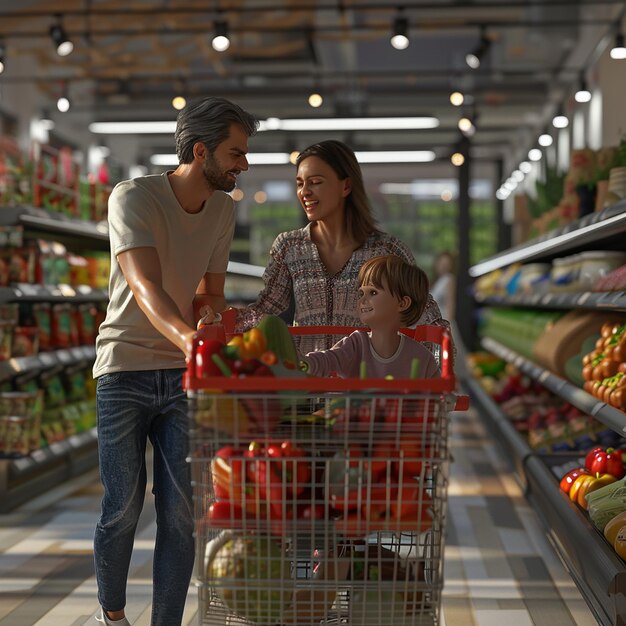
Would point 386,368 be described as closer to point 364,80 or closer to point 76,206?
point 76,206

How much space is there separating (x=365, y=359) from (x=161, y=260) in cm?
62

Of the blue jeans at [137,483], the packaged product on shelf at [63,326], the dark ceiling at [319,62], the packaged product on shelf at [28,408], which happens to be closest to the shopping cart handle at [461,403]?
the blue jeans at [137,483]

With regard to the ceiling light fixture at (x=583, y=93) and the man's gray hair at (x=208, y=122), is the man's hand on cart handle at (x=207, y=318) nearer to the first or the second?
the man's gray hair at (x=208, y=122)

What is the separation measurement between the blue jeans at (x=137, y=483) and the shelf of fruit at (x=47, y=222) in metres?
3.02

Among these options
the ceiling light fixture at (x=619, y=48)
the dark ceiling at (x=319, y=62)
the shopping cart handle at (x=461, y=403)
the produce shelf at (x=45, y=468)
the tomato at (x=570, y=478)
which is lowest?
the produce shelf at (x=45, y=468)

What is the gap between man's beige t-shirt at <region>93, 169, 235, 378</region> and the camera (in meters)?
2.64

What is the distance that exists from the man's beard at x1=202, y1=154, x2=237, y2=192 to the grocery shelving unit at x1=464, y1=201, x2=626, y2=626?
1559 mm

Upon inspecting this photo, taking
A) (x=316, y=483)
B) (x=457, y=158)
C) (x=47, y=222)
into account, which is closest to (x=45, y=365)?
(x=47, y=222)

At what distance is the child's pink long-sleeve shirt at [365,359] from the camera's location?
2502 millimetres

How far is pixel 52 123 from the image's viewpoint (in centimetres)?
1387

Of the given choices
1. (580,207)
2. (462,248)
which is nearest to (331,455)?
(580,207)

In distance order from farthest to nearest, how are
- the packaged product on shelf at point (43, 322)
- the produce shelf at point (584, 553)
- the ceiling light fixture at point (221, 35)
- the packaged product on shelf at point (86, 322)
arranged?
the ceiling light fixture at point (221, 35)
the packaged product on shelf at point (86, 322)
the packaged product on shelf at point (43, 322)
the produce shelf at point (584, 553)

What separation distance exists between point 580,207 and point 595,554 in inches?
106

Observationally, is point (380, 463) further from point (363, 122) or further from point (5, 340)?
point (363, 122)
